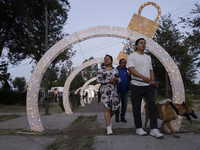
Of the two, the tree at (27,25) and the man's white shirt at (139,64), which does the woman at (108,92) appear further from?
the tree at (27,25)

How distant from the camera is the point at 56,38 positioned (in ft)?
56.4

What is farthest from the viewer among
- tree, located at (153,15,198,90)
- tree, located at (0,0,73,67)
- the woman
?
tree, located at (153,15,198,90)

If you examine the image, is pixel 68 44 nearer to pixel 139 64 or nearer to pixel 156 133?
pixel 139 64

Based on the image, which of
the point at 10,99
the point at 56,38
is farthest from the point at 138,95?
the point at 10,99

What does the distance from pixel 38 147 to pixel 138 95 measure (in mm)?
2129

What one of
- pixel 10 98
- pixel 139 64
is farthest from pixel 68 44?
pixel 10 98

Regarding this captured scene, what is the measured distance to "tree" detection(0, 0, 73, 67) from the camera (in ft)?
48.0

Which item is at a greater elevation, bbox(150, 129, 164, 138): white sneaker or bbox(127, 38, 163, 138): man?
bbox(127, 38, 163, 138): man

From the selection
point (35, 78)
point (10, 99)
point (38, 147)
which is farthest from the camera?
point (10, 99)

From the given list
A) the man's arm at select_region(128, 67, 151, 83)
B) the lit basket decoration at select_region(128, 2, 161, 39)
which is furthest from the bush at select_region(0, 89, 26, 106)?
the man's arm at select_region(128, 67, 151, 83)

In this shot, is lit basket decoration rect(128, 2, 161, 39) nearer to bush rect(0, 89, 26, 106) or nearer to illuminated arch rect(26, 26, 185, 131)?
illuminated arch rect(26, 26, 185, 131)

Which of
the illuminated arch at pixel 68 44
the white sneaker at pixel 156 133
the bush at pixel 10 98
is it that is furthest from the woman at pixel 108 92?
the bush at pixel 10 98

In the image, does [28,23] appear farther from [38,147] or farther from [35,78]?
[38,147]

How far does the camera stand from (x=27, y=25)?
15.0 meters
